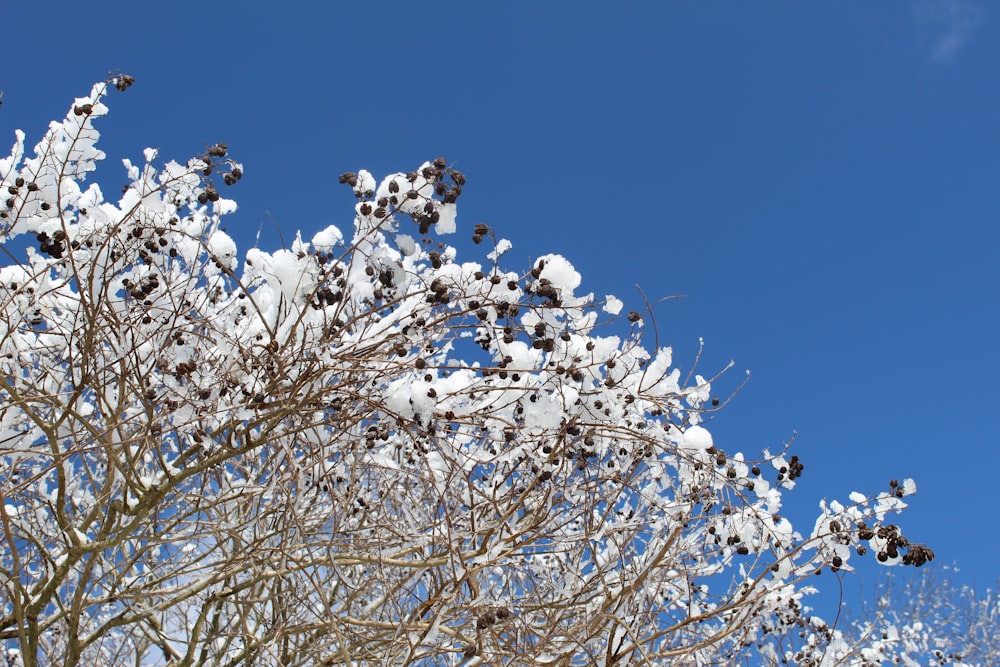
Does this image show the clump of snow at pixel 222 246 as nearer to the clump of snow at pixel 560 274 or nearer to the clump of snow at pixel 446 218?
the clump of snow at pixel 446 218

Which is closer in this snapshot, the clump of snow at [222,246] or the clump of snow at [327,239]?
the clump of snow at [327,239]

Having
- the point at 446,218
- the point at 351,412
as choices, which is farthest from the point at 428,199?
the point at 351,412

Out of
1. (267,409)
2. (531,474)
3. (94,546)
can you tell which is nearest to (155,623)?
Answer: (94,546)

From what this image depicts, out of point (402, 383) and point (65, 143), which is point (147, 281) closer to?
point (65, 143)

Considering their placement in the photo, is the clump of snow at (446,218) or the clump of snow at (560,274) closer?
the clump of snow at (446,218)

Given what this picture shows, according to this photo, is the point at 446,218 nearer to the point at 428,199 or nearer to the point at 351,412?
the point at 428,199

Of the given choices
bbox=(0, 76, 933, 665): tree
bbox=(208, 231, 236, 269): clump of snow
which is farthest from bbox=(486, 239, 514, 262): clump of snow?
bbox=(208, 231, 236, 269): clump of snow

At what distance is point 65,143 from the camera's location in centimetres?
344

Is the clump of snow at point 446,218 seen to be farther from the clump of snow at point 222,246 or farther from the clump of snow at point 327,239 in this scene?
the clump of snow at point 222,246

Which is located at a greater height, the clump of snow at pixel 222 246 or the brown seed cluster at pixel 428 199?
the clump of snow at pixel 222 246

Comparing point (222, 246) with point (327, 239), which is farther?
point (222, 246)

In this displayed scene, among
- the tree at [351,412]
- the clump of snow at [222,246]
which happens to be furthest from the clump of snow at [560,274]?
the clump of snow at [222,246]

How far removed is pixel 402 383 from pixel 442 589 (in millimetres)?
975

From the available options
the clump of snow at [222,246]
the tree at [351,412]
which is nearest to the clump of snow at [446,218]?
the tree at [351,412]
